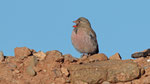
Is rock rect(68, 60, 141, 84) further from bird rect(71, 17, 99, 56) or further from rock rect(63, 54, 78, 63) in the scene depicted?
bird rect(71, 17, 99, 56)

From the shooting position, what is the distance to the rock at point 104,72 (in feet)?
32.6

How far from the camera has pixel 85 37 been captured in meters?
13.3

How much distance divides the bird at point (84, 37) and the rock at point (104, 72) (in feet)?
9.74

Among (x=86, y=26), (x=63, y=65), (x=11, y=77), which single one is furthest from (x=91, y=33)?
(x=11, y=77)

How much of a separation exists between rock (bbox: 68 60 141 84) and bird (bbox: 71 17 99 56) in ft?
9.74

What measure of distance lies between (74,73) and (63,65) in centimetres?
78

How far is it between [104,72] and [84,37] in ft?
11.4

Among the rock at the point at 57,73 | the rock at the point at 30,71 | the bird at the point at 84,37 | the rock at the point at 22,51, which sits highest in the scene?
the bird at the point at 84,37

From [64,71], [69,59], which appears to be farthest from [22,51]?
[64,71]

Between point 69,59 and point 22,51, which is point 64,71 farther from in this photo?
point 22,51

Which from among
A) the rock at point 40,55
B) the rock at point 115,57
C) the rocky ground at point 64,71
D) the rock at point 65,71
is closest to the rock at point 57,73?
the rocky ground at point 64,71

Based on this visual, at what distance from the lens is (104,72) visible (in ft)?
33.0

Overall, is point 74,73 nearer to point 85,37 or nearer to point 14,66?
point 14,66

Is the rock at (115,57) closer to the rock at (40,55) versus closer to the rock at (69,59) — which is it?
the rock at (69,59)
